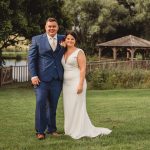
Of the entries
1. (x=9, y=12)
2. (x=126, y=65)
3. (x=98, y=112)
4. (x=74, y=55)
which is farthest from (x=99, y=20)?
(x=74, y=55)

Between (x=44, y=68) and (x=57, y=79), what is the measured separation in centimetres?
34

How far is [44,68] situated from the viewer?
9.02 m

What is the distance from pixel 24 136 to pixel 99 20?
1725 inches

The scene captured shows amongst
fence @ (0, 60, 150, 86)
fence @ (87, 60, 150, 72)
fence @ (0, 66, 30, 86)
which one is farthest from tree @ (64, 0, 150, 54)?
fence @ (0, 66, 30, 86)

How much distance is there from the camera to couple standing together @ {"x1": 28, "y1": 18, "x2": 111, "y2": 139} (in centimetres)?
902

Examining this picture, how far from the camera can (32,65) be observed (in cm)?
898

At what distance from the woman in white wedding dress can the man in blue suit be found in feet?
0.56

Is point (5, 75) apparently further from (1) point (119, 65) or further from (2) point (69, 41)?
(2) point (69, 41)

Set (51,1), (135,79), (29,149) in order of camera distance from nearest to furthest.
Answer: (29,149) → (135,79) → (51,1)

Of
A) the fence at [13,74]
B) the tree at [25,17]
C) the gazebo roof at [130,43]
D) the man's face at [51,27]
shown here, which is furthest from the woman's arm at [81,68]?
the gazebo roof at [130,43]

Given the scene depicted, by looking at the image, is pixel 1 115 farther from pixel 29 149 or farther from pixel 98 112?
pixel 29 149

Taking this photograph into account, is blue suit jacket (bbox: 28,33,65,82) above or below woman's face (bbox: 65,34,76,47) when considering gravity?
below

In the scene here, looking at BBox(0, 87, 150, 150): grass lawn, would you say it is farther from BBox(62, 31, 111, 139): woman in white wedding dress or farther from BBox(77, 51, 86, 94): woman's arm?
BBox(77, 51, 86, 94): woman's arm

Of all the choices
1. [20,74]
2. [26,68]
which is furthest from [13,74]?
[26,68]
